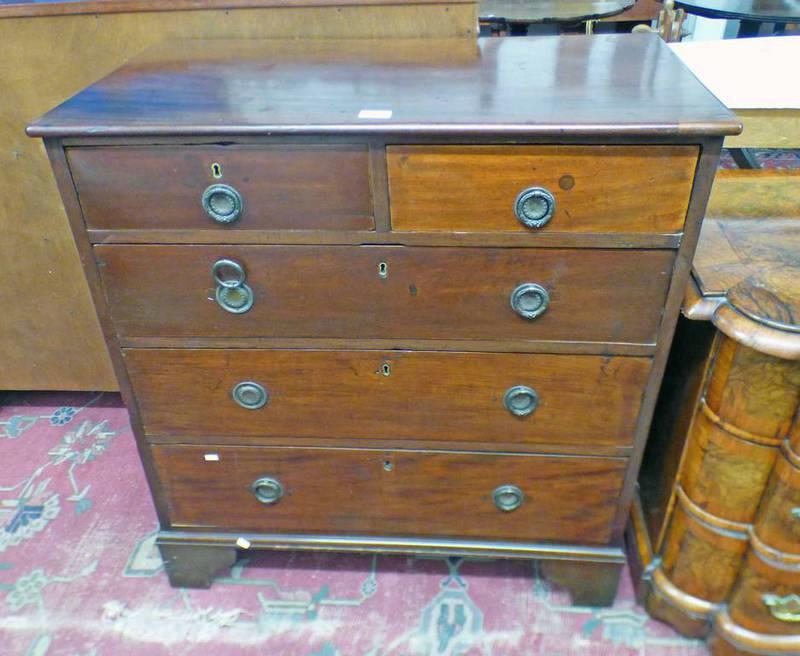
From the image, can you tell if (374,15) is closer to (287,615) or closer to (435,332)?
(435,332)

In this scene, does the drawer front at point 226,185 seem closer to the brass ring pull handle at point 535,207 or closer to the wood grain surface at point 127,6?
the brass ring pull handle at point 535,207

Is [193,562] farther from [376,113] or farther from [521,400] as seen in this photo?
[376,113]

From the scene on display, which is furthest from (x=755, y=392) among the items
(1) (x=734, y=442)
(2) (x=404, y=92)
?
(2) (x=404, y=92)

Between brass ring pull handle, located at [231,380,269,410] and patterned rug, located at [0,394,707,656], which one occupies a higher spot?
brass ring pull handle, located at [231,380,269,410]

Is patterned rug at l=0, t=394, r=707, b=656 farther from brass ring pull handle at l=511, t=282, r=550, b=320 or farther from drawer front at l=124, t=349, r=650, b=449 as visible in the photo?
brass ring pull handle at l=511, t=282, r=550, b=320

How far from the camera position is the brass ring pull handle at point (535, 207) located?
908 millimetres

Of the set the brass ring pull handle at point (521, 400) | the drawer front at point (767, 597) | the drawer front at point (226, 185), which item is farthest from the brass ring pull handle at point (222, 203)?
the drawer front at point (767, 597)

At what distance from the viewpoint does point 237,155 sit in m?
0.92

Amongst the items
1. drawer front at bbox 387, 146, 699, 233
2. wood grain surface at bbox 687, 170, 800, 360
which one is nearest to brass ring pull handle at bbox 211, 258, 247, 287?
drawer front at bbox 387, 146, 699, 233

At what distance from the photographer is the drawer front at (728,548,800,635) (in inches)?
44.7

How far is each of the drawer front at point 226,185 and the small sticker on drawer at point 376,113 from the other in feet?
0.14

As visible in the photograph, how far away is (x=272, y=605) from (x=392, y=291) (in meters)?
0.78

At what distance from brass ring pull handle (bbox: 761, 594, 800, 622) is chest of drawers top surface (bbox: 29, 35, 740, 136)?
81 centimetres

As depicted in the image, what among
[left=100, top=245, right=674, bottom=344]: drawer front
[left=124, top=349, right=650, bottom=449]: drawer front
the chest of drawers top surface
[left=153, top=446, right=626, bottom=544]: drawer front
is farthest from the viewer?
[left=153, top=446, right=626, bottom=544]: drawer front
